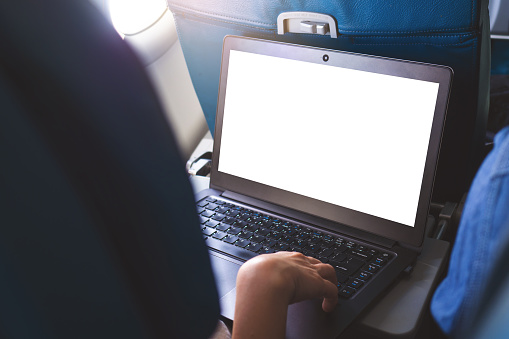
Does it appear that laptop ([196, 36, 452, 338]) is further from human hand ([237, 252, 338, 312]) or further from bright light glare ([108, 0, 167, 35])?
bright light glare ([108, 0, 167, 35])

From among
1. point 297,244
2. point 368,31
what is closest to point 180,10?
point 368,31

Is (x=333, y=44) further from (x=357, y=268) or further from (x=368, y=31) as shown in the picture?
(x=357, y=268)

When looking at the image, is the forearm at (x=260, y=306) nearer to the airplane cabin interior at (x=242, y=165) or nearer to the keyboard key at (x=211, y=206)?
the airplane cabin interior at (x=242, y=165)

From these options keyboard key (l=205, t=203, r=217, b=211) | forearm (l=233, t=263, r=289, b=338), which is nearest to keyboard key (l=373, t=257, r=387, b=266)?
forearm (l=233, t=263, r=289, b=338)

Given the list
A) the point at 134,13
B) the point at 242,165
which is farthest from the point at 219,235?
the point at 134,13

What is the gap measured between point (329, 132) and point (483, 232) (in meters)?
0.53

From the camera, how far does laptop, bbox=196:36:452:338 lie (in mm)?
829

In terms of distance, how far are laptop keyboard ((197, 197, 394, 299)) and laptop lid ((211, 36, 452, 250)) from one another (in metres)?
0.04

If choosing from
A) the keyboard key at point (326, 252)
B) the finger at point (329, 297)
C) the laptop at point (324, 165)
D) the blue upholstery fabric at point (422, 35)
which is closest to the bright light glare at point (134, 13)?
the blue upholstery fabric at point (422, 35)

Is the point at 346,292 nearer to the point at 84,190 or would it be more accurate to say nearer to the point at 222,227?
the point at 222,227

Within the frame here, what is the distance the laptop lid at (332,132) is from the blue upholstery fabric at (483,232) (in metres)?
0.34

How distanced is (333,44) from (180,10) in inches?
13.0

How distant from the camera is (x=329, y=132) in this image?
0.94 m

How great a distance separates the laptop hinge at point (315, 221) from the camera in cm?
90
